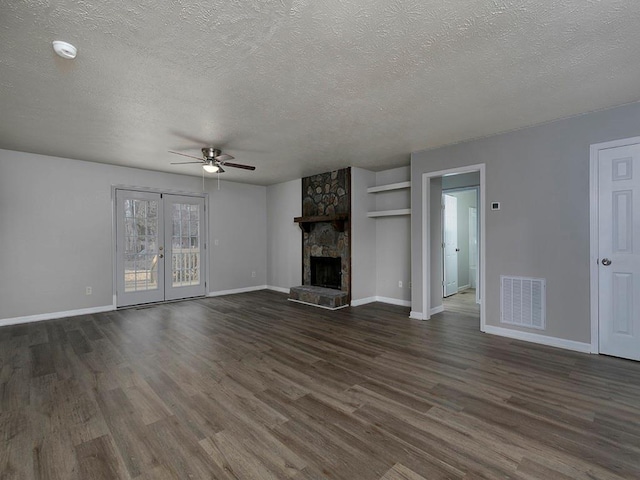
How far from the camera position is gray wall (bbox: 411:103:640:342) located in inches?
128

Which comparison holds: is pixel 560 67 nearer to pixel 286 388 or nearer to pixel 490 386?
pixel 490 386

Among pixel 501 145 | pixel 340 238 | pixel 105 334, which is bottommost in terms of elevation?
pixel 105 334

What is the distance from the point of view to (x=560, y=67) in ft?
7.70

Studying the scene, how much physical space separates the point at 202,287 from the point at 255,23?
222 inches

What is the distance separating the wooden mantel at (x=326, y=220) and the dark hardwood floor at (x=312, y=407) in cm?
236

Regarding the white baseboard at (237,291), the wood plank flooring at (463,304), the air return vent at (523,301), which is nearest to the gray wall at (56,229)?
the white baseboard at (237,291)

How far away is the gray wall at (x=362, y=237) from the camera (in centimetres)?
564

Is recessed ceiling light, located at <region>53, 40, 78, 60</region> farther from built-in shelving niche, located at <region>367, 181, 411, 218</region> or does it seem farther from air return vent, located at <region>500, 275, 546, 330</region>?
air return vent, located at <region>500, 275, 546, 330</region>

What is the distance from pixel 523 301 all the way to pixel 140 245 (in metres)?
6.28

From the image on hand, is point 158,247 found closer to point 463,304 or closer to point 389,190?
point 389,190

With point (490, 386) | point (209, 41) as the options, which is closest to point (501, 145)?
point (490, 386)

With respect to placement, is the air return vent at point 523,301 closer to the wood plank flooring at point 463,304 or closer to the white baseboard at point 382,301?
the wood plank flooring at point 463,304

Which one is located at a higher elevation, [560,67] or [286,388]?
[560,67]

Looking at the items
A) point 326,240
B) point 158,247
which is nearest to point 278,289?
point 326,240
